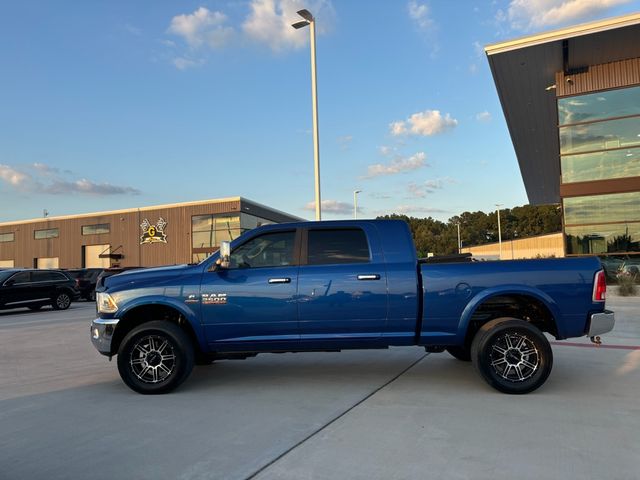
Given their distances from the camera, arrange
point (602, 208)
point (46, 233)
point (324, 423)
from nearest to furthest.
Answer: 1. point (324, 423)
2. point (602, 208)
3. point (46, 233)

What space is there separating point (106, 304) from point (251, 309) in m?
1.75

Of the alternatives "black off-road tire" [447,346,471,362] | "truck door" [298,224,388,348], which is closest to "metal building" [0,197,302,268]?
"black off-road tire" [447,346,471,362]

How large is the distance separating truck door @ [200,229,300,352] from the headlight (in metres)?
1.06

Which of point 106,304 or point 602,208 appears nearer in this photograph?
point 106,304

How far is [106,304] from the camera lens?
231 inches

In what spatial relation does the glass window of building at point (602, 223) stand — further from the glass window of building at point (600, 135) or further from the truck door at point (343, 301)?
the truck door at point (343, 301)

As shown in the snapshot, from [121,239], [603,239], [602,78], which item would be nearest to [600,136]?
[602,78]

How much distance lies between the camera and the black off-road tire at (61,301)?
1839 cm

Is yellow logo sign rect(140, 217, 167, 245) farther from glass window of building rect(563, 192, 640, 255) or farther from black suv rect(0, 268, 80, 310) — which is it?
glass window of building rect(563, 192, 640, 255)

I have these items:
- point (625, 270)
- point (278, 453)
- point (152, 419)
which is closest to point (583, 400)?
point (278, 453)

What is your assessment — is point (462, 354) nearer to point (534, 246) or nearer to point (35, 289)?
point (35, 289)

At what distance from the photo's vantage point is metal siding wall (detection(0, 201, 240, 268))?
150ft

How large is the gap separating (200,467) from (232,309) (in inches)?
90.1

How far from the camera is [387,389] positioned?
226 inches
